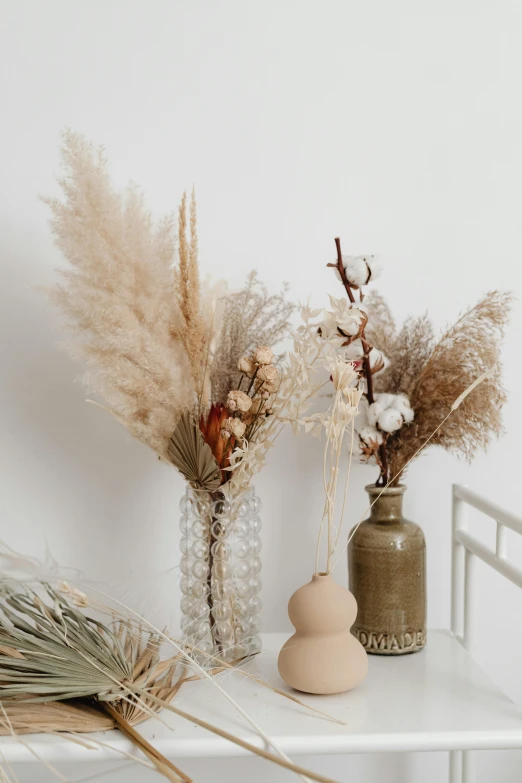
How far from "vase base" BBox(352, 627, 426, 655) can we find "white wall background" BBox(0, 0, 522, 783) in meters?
0.22

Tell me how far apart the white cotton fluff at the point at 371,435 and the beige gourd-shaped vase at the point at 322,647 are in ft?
0.69

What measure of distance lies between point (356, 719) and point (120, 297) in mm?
542

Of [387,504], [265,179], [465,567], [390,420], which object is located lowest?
[465,567]

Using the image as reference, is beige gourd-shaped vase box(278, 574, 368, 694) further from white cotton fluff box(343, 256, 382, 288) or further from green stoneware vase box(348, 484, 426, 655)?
white cotton fluff box(343, 256, 382, 288)

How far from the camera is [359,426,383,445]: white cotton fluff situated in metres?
1.03

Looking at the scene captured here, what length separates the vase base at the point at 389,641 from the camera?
1025 mm

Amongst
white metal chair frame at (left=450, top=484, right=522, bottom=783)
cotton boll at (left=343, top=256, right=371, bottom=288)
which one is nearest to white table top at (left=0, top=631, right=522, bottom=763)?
white metal chair frame at (left=450, top=484, right=522, bottom=783)

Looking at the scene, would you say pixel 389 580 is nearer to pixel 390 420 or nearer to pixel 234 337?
pixel 390 420

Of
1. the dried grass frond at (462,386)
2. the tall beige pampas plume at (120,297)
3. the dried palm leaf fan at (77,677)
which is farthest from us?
the dried grass frond at (462,386)

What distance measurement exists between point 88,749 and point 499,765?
0.78m

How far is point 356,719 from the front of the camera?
2.76 ft

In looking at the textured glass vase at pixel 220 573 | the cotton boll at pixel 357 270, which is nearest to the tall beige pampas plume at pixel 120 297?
the textured glass vase at pixel 220 573

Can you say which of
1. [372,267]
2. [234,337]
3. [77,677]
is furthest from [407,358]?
[77,677]

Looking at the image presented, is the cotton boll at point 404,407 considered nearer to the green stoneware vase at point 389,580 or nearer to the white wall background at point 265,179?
the green stoneware vase at point 389,580
